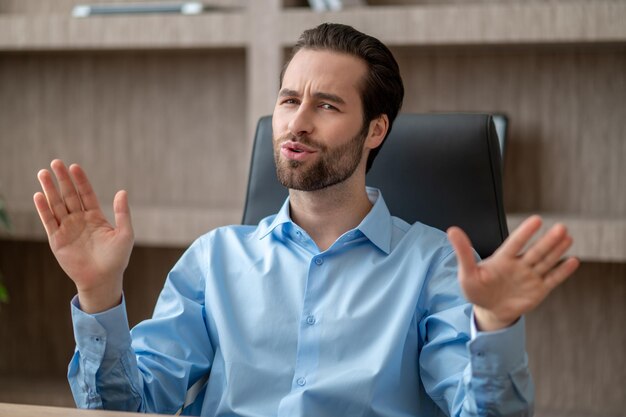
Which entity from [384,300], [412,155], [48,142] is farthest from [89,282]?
[48,142]

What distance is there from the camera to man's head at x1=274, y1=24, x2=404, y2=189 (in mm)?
1608

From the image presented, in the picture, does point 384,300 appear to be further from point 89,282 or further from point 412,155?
point 89,282

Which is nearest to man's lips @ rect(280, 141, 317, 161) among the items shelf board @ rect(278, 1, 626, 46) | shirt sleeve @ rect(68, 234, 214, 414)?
shirt sleeve @ rect(68, 234, 214, 414)

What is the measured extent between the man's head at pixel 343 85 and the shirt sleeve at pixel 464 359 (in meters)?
0.28

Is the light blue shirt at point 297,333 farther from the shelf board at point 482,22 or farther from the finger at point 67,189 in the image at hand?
the shelf board at point 482,22

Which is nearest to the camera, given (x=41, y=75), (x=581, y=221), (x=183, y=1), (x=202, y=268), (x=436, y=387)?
(x=436, y=387)

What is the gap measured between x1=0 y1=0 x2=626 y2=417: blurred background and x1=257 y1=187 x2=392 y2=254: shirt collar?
3.45 feet

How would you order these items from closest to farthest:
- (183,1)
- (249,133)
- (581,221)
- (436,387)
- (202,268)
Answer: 1. (436,387)
2. (202,268)
3. (581,221)
4. (249,133)
5. (183,1)

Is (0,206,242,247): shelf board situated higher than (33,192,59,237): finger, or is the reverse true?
(33,192,59,237): finger

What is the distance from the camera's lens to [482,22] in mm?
2510

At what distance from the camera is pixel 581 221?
2473 mm

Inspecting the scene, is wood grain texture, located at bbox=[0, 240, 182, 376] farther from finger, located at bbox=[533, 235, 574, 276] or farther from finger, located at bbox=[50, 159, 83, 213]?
finger, located at bbox=[533, 235, 574, 276]

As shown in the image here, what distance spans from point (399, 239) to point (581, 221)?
3.42 feet

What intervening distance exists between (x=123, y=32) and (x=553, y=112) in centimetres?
135
